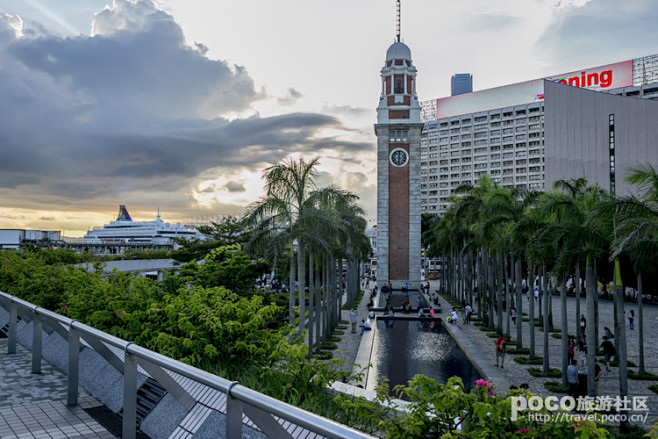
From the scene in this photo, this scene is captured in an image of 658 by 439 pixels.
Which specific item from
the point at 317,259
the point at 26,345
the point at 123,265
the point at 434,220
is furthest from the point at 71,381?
the point at 434,220

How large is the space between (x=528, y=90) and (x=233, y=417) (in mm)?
112170

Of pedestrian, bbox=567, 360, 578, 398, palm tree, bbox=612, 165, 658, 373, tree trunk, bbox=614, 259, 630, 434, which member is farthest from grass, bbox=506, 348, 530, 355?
palm tree, bbox=612, 165, 658, 373

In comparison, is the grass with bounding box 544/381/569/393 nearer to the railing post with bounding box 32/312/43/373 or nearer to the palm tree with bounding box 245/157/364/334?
the palm tree with bounding box 245/157/364/334

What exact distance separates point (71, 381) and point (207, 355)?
8.20 ft

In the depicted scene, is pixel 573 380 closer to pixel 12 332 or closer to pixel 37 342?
pixel 37 342

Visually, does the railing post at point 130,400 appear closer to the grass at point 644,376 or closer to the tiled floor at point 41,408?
the tiled floor at point 41,408

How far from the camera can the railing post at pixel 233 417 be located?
10.4 feet

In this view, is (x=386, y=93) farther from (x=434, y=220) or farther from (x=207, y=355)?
(x=207, y=355)

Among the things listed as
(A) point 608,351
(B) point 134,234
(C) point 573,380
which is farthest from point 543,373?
(B) point 134,234

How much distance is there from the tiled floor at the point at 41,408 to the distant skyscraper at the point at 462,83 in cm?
15811

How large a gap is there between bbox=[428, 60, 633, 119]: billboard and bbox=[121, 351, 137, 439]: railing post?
8761 centimetres

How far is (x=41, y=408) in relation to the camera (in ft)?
17.8

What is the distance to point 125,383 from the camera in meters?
4.47

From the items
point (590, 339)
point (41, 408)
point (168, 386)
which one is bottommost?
point (590, 339)
